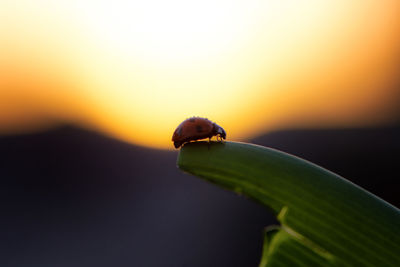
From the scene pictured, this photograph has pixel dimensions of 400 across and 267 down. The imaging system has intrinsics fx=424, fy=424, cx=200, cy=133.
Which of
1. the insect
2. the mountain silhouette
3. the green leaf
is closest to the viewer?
the green leaf

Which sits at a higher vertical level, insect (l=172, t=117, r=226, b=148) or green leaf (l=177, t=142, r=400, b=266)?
insect (l=172, t=117, r=226, b=148)

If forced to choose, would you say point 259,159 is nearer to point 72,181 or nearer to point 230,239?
point 230,239

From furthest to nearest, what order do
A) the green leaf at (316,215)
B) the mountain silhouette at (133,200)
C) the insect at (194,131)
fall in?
1. the mountain silhouette at (133,200)
2. the insect at (194,131)
3. the green leaf at (316,215)

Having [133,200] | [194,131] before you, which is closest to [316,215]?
[194,131]

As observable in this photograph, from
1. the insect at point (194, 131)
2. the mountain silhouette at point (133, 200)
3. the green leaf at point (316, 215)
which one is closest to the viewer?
the green leaf at point (316, 215)

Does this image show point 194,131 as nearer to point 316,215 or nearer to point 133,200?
point 316,215

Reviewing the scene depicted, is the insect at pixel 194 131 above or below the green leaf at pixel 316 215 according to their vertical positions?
above
